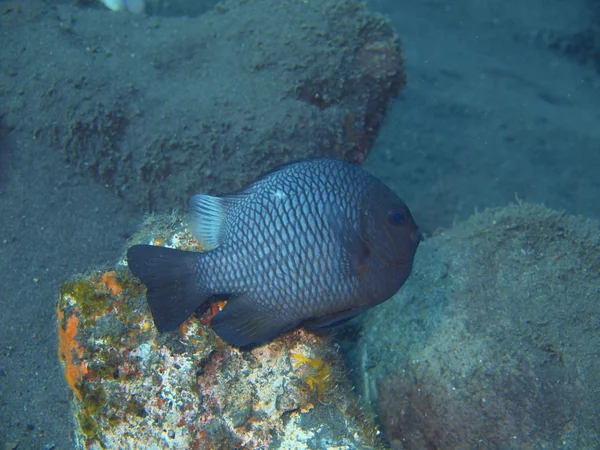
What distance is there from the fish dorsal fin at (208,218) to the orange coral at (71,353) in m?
1.00

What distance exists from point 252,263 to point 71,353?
4.58 ft

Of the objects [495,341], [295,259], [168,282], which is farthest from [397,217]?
[495,341]

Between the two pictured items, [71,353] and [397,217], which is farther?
[71,353]

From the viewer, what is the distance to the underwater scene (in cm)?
243

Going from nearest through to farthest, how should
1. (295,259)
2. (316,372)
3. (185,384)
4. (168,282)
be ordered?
1. (295,259)
2. (168,282)
3. (185,384)
4. (316,372)

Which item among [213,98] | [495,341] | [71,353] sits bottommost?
[495,341]

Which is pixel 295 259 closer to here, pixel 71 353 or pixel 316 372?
pixel 316 372

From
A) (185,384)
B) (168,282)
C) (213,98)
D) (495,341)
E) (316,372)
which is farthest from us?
(213,98)

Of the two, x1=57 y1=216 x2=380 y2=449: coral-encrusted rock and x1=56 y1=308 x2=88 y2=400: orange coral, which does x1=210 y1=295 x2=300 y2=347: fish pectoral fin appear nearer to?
x1=57 y1=216 x2=380 y2=449: coral-encrusted rock

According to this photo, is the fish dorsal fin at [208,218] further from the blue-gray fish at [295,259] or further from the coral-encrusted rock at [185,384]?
the coral-encrusted rock at [185,384]

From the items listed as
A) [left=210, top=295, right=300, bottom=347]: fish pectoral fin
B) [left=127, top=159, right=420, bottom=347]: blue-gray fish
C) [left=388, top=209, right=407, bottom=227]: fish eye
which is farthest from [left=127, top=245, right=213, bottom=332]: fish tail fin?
[left=388, top=209, right=407, bottom=227]: fish eye

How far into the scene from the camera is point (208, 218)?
106 inches

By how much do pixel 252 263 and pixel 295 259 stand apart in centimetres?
25

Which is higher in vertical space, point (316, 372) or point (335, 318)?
point (335, 318)
